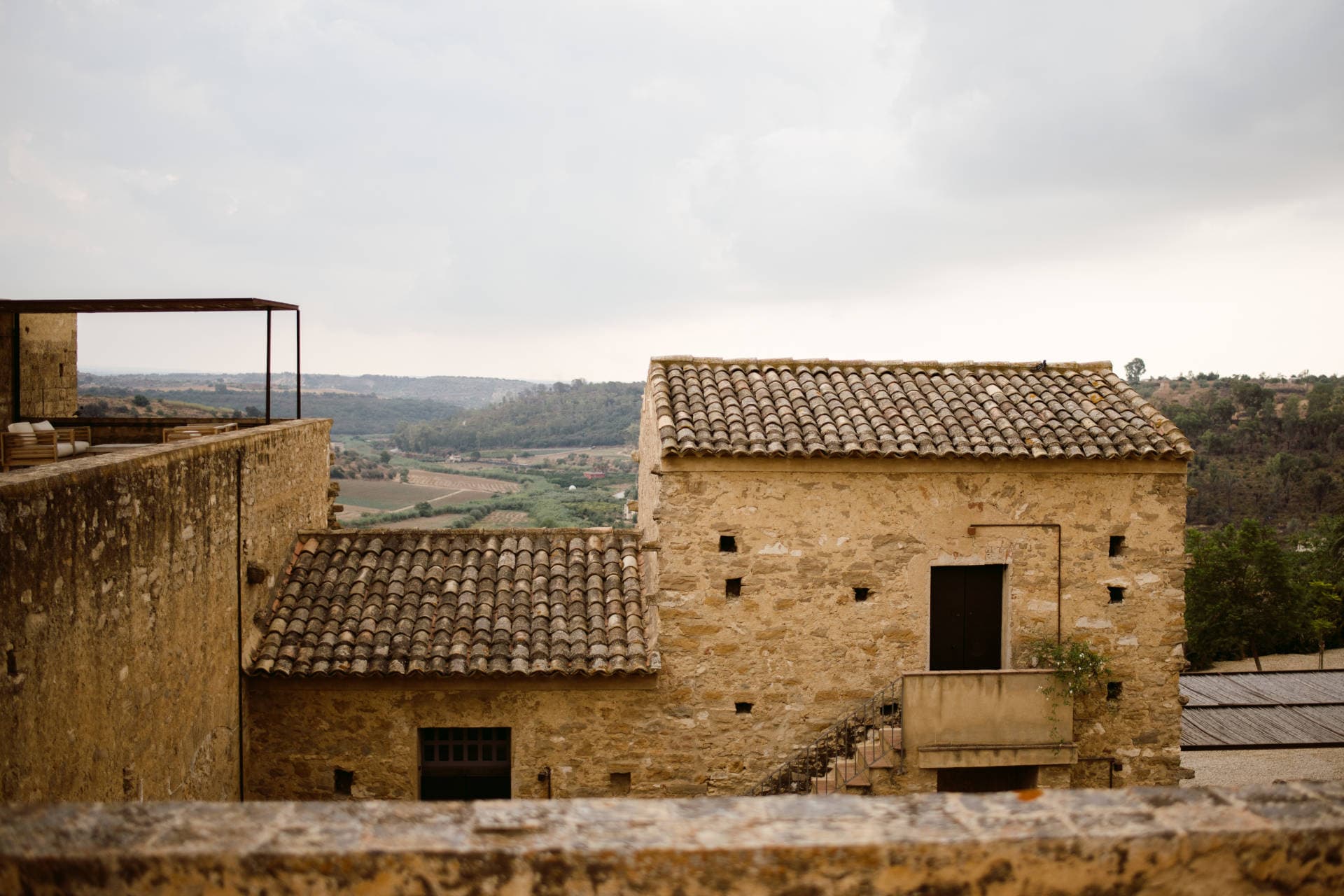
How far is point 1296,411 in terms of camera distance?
4991 cm

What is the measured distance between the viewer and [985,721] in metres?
10.8

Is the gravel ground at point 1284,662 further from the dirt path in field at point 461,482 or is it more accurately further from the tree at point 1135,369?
the tree at point 1135,369

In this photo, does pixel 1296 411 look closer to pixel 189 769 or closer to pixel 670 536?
pixel 670 536

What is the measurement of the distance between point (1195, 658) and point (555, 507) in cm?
2103

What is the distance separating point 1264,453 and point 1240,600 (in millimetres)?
20907

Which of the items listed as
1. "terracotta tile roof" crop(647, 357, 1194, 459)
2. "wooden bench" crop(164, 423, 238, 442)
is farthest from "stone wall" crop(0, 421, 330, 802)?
"terracotta tile roof" crop(647, 357, 1194, 459)

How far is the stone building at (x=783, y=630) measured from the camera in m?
10.5

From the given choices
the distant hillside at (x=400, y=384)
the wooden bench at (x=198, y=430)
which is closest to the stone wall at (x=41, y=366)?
the wooden bench at (x=198, y=430)

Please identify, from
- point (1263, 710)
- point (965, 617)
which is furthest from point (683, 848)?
point (1263, 710)

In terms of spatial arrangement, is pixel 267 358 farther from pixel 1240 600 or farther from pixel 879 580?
pixel 1240 600

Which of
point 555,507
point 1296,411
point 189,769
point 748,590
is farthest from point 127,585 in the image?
point 1296,411

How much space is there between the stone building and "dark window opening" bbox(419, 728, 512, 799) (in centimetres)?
3

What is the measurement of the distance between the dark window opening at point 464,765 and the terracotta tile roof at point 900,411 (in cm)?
377

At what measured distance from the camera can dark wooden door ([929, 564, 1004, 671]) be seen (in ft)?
37.8
